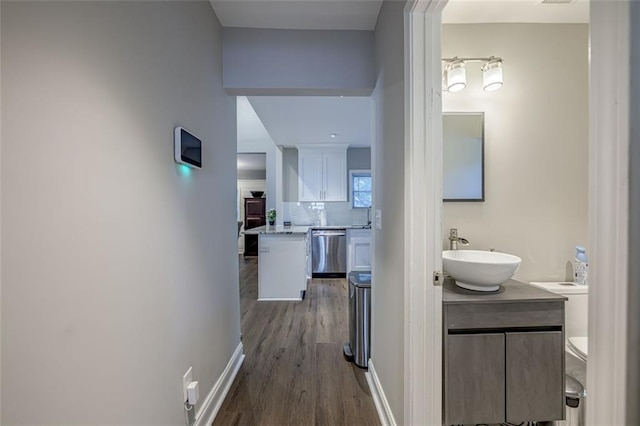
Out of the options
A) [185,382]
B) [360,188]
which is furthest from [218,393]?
[360,188]

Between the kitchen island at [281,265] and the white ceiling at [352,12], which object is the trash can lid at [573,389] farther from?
the kitchen island at [281,265]

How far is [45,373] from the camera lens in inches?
26.6

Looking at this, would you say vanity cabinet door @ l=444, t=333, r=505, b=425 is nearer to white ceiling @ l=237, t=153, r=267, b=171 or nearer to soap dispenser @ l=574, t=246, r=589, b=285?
soap dispenser @ l=574, t=246, r=589, b=285

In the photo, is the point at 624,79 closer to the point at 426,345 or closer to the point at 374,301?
the point at 426,345

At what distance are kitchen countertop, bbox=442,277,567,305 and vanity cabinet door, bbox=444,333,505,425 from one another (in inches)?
6.6

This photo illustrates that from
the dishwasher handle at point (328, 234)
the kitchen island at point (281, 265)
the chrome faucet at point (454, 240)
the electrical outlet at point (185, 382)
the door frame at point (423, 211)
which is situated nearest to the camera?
the door frame at point (423, 211)

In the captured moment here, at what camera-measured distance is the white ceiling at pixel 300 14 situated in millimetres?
1661

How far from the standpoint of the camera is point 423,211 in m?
1.18

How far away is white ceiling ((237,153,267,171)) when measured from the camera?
6520 mm

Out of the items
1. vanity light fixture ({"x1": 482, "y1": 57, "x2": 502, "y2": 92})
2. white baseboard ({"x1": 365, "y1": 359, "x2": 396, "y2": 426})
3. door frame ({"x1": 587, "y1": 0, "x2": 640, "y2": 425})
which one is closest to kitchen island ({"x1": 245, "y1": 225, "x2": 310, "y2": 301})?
white baseboard ({"x1": 365, "y1": 359, "x2": 396, "y2": 426})

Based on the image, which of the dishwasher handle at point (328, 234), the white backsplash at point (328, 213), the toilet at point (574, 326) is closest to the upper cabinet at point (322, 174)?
the white backsplash at point (328, 213)

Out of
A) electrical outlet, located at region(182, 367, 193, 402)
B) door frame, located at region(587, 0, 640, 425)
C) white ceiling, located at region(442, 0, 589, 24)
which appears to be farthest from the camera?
white ceiling, located at region(442, 0, 589, 24)

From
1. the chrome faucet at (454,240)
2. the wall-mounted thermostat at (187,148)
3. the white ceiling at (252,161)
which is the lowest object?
the chrome faucet at (454,240)

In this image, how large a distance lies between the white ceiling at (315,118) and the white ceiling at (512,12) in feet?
2.69
